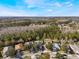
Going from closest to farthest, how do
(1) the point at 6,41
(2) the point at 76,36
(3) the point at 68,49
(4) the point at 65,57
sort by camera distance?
(4) the point at 65,57 → (3) the point at 68,49 → (1) the point at 6,41 → (2) the point at 76,36

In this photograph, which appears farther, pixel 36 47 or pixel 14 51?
pixel 36 47

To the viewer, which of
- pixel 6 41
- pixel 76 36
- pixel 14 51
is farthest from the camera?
pixel 76 36

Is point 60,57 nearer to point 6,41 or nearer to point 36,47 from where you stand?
point 36,47

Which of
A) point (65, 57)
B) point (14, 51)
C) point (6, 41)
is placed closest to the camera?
point (65, 57)

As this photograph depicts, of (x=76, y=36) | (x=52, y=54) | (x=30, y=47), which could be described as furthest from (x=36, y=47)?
(x=76, y=36)

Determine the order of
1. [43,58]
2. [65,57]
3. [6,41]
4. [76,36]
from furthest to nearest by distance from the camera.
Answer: [76,36] → [6,41] → [65,57] → [43,58]

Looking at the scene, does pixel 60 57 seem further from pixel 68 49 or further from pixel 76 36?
pixel 76 36

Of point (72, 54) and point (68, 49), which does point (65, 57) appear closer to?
point (72, 54)

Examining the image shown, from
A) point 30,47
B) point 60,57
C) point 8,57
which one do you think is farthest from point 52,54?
point 8,57

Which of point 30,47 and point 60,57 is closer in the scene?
point 60,57
